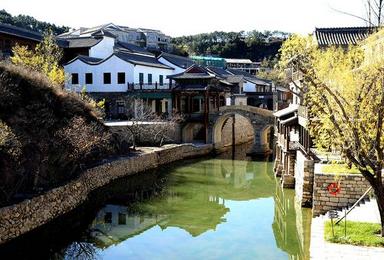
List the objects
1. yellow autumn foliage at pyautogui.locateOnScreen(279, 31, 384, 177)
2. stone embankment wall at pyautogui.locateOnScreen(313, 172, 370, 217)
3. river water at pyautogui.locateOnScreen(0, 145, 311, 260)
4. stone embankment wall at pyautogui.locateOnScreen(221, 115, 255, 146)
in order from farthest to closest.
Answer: stone embankment wall at pyautogui.locateOnScreen(221, 115, 255, 146)
stone embankment wall at pyautogui.locateOnScreen(313, 172, 370, 217)
river water at pyautogui.locateOnScreen(0, 145, 311, 260)
yellow autumn foliage at pyautogui.locateOnScreen(279, 31, 384, 177)

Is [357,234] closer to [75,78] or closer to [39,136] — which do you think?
[39,136]

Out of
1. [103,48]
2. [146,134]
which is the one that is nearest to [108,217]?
[146,134]

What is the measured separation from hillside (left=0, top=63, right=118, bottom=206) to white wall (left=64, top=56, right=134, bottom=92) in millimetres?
13406

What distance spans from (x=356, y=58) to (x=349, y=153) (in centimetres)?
341

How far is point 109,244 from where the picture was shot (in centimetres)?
1698

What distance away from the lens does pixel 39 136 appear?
21172 mm

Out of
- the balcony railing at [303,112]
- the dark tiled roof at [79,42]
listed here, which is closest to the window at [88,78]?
the dark tiled roof at [79,42]

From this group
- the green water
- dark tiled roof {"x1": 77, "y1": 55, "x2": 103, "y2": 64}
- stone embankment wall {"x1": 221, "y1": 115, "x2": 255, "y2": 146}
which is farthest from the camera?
stone embankment wall {"x1": 221, "y1": 115, "x2": 255, "y2": 146}

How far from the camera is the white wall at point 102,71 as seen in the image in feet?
140

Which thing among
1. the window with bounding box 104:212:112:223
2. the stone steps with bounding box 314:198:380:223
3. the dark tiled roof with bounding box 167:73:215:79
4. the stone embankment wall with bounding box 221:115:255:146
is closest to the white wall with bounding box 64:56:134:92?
the dark tiled roof with bounding box 167:73:215:79

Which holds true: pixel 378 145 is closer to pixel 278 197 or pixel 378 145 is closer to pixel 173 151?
pixel 278 197

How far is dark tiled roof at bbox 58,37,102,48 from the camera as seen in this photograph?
155 ft

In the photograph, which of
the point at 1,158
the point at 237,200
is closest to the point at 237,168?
the point at 237,200

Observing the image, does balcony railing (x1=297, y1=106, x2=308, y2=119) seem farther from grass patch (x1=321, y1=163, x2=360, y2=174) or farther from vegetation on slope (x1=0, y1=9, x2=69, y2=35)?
vegetation on slope (x1=0, y1=9, x2=69, y2=35)
